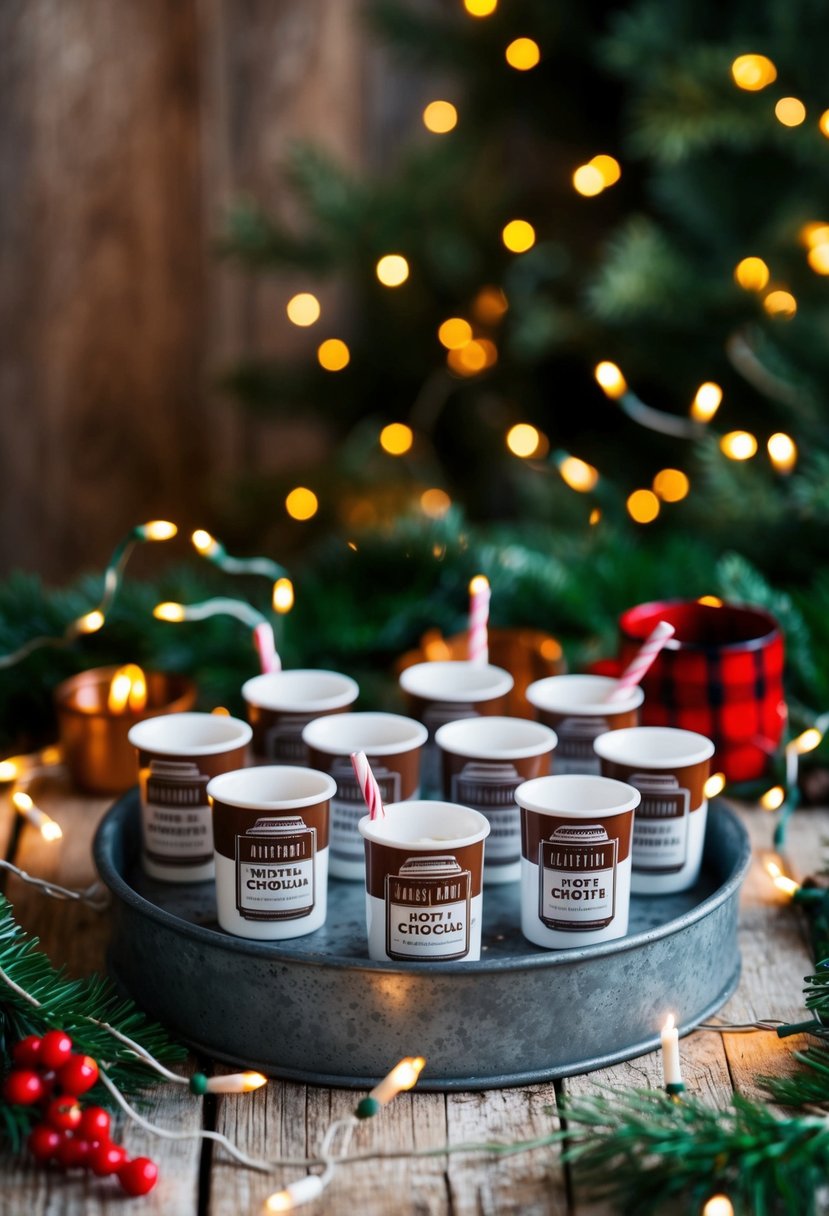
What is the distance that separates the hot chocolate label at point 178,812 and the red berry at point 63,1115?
11.6 inches

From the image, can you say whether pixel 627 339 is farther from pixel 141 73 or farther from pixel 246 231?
pixel 141 73

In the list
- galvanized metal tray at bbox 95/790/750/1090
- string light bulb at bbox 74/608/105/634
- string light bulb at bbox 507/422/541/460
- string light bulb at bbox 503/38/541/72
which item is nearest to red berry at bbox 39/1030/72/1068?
galvanized metal tray at bbox 95/790/750/1090

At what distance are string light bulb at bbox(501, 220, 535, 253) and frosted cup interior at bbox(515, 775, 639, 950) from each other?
117 cm

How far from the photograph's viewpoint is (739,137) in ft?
5.55

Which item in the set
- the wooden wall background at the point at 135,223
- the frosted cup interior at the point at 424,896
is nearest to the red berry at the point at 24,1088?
the frosted cup interior at the point at 424,896

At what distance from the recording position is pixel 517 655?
5.19ft

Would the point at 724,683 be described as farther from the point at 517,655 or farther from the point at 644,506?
the point at 644,506

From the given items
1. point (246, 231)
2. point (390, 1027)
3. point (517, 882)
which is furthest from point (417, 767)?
point (246, 231)

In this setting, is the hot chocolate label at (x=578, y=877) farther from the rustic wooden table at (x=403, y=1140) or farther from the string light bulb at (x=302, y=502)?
the string light bulb at (x=302, y=502)

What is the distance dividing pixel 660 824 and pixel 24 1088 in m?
0.53

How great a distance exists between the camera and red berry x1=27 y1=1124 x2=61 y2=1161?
34.2 inches

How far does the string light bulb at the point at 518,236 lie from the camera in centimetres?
199

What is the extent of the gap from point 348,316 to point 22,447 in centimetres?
67

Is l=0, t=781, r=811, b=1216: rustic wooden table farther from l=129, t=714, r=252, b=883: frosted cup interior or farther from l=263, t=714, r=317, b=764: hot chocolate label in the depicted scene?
l=263, t=714, r=317, b=764: hot chocolate label
